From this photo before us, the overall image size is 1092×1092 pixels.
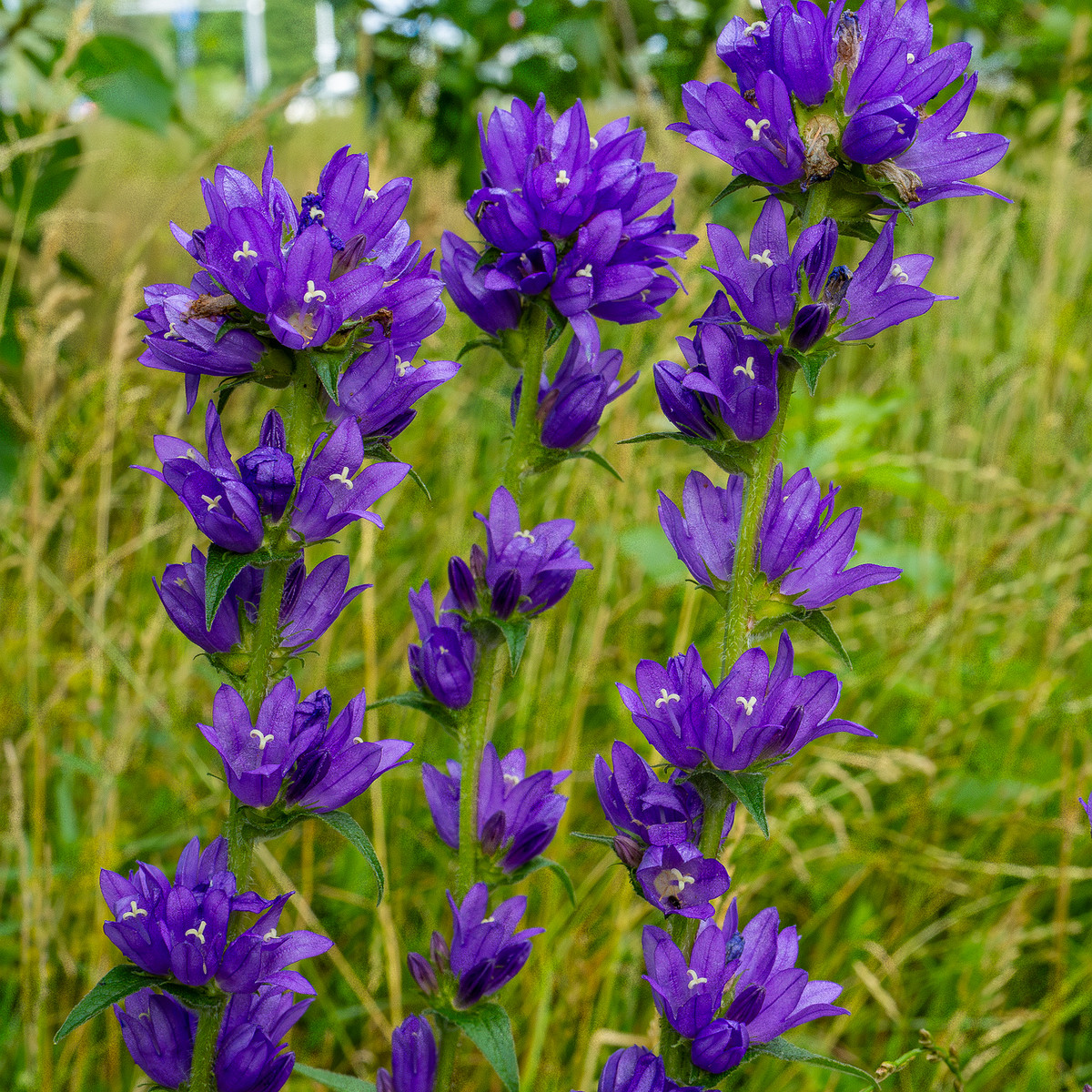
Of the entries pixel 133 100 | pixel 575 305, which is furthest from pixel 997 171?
pixel 575 305

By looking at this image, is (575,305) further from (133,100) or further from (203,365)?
(133,100)

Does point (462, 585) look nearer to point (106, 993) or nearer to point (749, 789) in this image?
point (749, 789)

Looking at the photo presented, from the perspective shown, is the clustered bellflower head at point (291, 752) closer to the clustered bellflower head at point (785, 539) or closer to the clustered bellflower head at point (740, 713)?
the clustered bellflower head at point (740, 713)

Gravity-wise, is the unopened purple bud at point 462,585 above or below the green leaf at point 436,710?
above

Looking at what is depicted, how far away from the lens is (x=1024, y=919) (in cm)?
209

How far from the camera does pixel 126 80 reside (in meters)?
2.95

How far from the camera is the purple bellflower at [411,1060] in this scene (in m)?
1.09

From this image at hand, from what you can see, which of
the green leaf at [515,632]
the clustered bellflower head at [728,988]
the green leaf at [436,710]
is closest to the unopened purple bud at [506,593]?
the green leaf at [515,632]

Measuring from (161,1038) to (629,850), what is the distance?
45 centimetres

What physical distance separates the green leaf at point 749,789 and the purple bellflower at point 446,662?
0.99 ft

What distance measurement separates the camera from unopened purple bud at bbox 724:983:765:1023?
949mm

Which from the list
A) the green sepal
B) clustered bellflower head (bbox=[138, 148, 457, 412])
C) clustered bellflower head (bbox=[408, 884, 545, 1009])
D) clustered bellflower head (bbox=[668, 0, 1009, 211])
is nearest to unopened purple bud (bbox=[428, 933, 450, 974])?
clustered bellflower head (bbox=[408, 884, 545, 1009])

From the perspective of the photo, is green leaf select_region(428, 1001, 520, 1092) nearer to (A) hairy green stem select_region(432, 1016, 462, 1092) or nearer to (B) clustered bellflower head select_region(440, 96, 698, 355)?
(A) hairy green stem select_region(432, 1016, 462, 1092)

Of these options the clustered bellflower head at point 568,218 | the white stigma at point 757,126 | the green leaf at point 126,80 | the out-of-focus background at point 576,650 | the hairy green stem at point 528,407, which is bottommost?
the out-of-focus background at point 576,650
